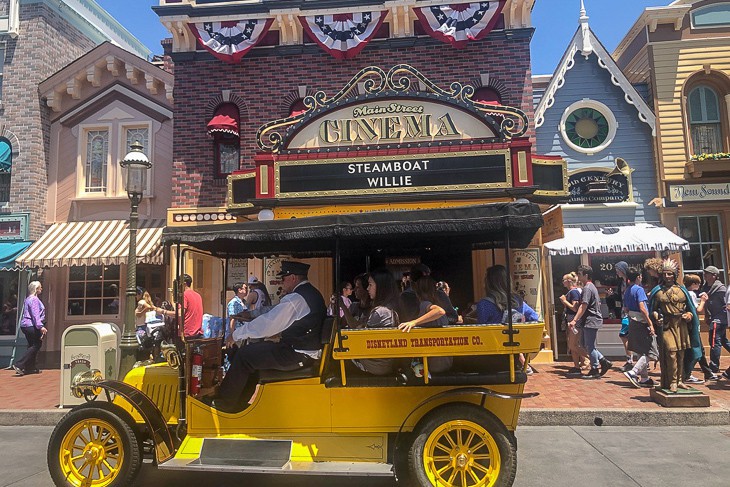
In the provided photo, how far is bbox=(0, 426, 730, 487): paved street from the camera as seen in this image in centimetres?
441

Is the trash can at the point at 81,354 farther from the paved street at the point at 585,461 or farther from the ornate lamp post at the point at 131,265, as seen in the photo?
the paved street at the point at 585,461

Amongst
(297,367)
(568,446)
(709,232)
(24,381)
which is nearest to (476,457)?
(297,367)

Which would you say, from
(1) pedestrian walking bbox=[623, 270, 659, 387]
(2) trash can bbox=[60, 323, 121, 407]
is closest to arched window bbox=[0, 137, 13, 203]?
(2) trash can bbox=[60, 323, 121, 407]

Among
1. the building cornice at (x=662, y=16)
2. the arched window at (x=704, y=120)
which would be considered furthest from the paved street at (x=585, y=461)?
the building cornice at (x=662, y=16)

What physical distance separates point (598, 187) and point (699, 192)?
2254mm

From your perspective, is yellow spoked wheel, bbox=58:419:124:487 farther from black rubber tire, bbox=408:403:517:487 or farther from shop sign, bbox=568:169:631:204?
shop sign, bbox=568:169:631:204

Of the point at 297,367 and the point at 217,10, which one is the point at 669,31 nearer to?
the point at 217,10

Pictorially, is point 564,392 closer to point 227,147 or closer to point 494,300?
point 494,300

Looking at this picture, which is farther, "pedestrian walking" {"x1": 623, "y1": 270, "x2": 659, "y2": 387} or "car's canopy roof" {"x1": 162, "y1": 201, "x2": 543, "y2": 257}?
"pedestrian walking" {"x1": 623, "y1": 270, "x2": 659, "y2": 387}

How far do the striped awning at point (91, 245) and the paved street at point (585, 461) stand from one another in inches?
196

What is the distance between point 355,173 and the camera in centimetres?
920

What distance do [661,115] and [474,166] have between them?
5905 millimetres

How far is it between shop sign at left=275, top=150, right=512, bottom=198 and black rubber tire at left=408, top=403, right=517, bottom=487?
223 inches

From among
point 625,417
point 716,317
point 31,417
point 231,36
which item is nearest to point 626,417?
point 625,417
